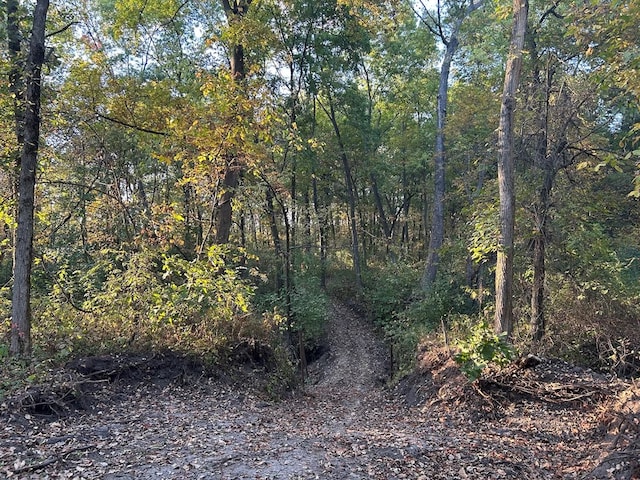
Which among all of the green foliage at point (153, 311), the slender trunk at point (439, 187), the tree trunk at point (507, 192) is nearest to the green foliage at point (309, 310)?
the slender trunk at point (439, 187)

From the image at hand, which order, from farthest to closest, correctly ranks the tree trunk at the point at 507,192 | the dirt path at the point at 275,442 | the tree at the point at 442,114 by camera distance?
the tree at the point at 442,114, the tree trunk at the point at 507,192, the dirt path at the point at 275,442

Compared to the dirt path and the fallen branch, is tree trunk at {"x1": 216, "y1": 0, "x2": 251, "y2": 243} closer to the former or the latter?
the dirt path

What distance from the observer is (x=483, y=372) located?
7.35 metres

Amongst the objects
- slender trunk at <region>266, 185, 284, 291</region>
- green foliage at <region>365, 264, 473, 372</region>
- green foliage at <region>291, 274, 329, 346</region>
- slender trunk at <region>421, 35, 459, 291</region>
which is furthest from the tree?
slender trunk at <region>266, 185, 284, 291</region>

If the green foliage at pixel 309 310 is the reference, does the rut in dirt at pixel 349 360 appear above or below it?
below

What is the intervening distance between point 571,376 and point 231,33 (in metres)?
8.91

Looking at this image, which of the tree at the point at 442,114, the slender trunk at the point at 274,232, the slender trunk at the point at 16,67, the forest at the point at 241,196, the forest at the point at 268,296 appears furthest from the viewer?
the tree at the point at 442,114

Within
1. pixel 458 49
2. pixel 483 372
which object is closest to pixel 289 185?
pixel 458 49

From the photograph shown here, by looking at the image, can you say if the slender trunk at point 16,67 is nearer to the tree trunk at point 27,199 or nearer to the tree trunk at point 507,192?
the tree trunk at point 27,199

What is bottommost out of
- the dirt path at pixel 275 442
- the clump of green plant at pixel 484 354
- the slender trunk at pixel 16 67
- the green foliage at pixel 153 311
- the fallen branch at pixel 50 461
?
the dirt path at pixel 275 442

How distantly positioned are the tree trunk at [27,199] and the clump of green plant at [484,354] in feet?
22.3

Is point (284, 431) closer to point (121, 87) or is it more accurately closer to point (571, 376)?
point (571, 376)

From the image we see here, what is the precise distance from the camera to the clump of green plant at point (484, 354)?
722cm

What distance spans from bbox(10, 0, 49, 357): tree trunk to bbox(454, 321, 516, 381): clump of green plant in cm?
678
